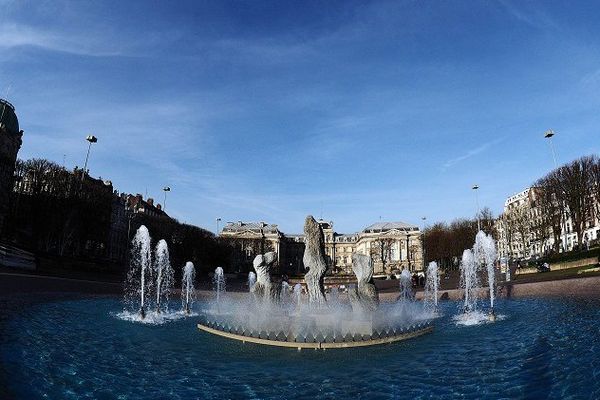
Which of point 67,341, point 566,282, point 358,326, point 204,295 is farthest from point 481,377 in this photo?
point 204,295

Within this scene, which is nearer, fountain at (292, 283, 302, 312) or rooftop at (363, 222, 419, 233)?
fountain at (292, 283, 302, 312)

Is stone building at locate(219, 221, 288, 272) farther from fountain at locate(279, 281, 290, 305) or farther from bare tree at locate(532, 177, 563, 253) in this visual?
fountain at locate(279, 281, 290, 305)

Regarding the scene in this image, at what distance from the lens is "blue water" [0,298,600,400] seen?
10.4 m

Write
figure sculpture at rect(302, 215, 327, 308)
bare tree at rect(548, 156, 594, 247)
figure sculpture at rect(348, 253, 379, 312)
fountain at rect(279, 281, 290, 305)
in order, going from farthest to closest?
bare tree at rect(548, 156, 594, 247)
fountain at rect(279, 281, 290, 305)
figure sculpture at rect(302, 215, 327, 308)
figure sculpture at rect(348, 253, 379, 312)

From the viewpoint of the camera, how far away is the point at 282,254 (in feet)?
577

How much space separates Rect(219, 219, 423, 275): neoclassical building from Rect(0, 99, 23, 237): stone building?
232 feet

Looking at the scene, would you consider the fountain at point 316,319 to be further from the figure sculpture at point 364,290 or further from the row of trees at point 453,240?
the row of trees at point 453,240

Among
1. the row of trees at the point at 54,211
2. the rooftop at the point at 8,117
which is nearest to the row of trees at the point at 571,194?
the row of trees at the point at 54,211

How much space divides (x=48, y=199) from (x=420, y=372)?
67.4 m

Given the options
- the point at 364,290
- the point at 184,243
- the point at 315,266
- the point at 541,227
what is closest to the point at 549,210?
the point at 541,227

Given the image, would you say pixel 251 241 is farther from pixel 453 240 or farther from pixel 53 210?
pixel 53 210

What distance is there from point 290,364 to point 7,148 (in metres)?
78.8

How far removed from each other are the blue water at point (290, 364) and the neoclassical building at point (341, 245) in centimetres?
12020

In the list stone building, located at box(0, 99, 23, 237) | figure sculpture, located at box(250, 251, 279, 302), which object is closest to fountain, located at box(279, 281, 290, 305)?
figure sculpture, located at box(250, 251, 279, 302)
